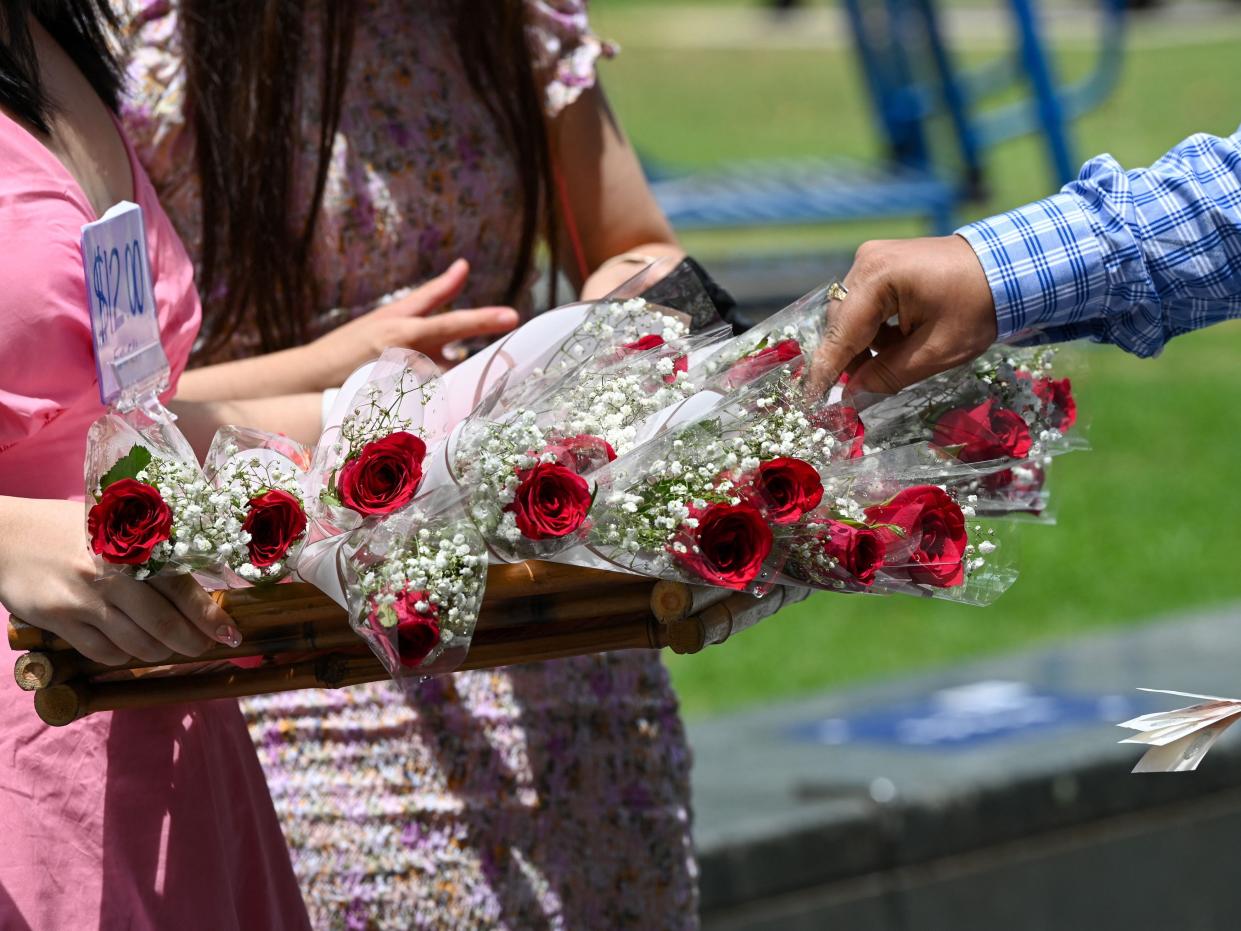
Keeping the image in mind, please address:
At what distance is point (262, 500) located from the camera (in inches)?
56.9

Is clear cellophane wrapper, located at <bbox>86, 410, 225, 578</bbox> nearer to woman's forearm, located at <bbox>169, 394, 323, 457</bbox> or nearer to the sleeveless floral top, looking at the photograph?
woman's forearm, located at <bbox>169, 394, 323, 457</bbox>

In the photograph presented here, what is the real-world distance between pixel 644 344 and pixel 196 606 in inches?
18.2

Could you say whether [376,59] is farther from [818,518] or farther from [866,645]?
[866,645]

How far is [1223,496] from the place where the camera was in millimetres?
7199

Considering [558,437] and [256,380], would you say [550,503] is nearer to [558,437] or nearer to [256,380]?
[558,437]

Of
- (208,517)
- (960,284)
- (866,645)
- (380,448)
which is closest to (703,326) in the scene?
(960,284)

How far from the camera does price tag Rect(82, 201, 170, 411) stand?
1.53 m

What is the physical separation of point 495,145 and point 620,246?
21 cm

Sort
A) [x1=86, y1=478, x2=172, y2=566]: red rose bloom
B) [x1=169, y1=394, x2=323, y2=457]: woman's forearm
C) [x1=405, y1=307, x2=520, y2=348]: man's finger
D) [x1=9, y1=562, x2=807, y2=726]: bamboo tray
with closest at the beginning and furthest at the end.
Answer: [x1=86, y1=478, x2=172, y2=566]: red rose bloom < [x1=9, y1=562, x2=807, y2=726]: bamboo tray < [x1=169, y1=394, x2=323, y2=457]: woman's forearm < [x1=405, y1=307, x2=520, y2=348]: man's finger

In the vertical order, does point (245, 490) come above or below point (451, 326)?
above

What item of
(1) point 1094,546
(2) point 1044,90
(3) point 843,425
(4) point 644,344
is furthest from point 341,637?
(2) point 1044,90

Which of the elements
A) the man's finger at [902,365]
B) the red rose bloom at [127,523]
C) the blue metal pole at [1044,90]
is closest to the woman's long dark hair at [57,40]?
the red rose bloom at [127,523]

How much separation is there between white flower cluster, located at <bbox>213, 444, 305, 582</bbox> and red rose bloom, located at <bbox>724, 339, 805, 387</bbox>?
0.40 meters

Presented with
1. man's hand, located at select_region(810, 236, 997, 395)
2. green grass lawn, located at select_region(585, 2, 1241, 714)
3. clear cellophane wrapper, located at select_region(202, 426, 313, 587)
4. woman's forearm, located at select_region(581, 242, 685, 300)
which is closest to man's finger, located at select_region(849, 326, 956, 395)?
man's hand, located at select_region(810, 236, 997, 395)
